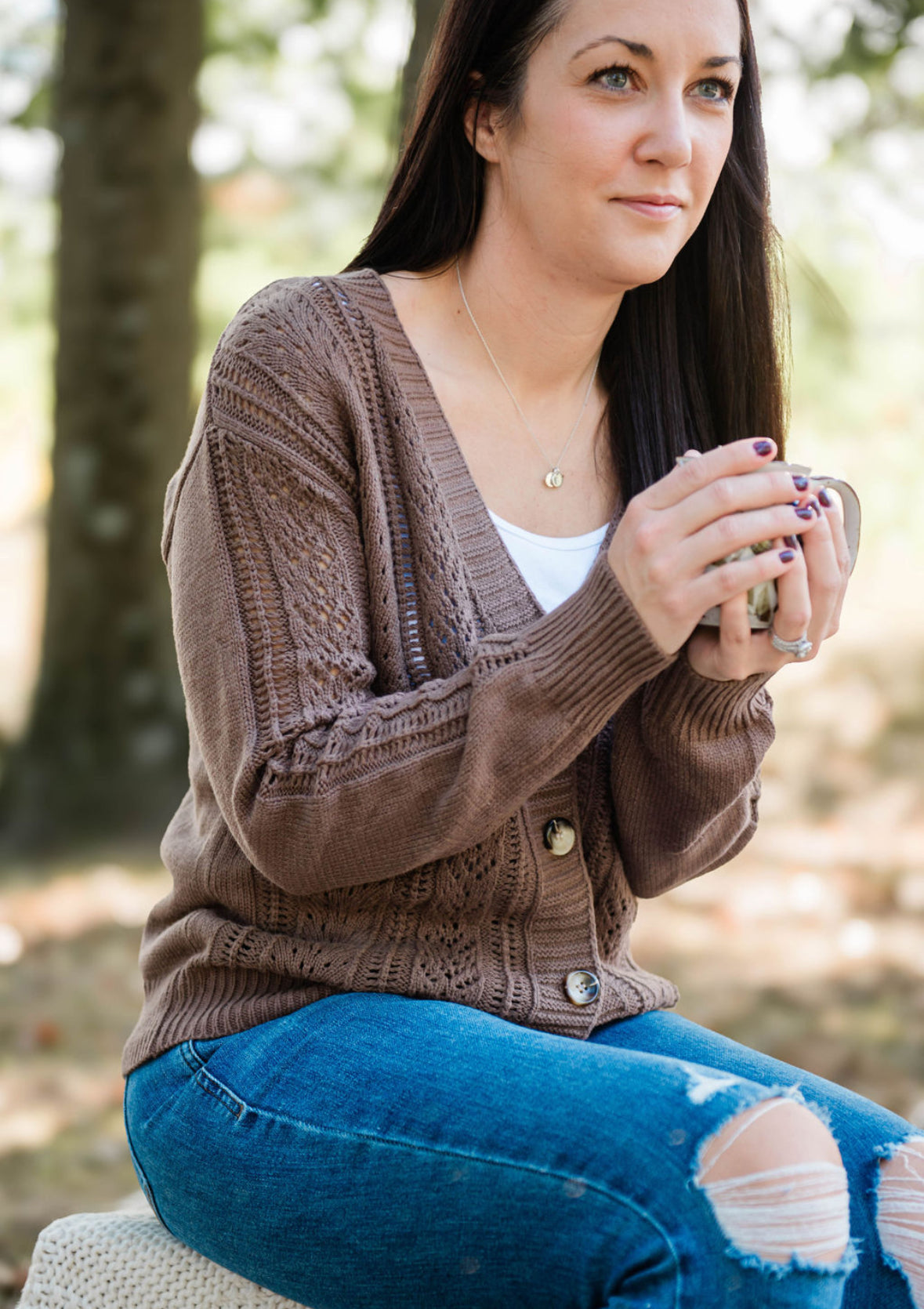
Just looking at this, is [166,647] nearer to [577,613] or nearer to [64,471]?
[64,471]

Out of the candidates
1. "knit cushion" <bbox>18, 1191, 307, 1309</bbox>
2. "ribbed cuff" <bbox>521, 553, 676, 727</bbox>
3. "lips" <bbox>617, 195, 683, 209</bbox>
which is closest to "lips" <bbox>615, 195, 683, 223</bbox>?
"lips" <bbox>617, 195, 683, 209</bbox>

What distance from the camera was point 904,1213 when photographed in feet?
5.58

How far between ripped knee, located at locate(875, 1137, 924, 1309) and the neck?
3.83ft

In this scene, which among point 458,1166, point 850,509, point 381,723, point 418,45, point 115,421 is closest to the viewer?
point 458,1166

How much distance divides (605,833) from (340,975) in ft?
1.45

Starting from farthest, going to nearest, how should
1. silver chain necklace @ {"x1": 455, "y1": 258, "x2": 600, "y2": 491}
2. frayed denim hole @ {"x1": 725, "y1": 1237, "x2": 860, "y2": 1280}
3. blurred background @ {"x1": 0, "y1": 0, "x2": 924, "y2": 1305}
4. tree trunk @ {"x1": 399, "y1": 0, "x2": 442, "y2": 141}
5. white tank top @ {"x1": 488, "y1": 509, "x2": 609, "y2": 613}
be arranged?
blurred background @ {"x1": 0, "y1": 0, "x2": 924, "y2": 1305} → tree trunk @ {"x1": 399, "y1": 0, "x2": 442, "y2": 141} → silver chain necklace @ {"x1": 455, "y1": 258, "x2": 600, "y2": 491} → white tank top @ {"x1": 488, "y1": 509, "x2": 609, "y2": 613} → frayed denim hole @ {"x1": 725, "y1": 1237, "x2": 860, "y2": 1280}

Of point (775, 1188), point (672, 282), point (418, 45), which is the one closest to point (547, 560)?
point (672, 282)

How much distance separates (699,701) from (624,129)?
0.76 meters

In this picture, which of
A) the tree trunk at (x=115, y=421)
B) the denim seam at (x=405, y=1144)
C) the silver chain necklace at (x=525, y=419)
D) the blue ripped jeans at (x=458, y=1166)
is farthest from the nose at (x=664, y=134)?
the tree trunk at (x=115, y=421)

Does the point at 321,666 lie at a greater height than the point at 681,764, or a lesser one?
greater

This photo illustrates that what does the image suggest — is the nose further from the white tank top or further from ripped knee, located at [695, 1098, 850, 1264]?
ripped knee, located at [695, 1098, 850, 1264]

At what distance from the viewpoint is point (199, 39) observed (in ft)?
16.4

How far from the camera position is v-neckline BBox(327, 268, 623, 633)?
6.19ft

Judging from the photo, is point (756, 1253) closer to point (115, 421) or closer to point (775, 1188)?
point (775, 1188)
